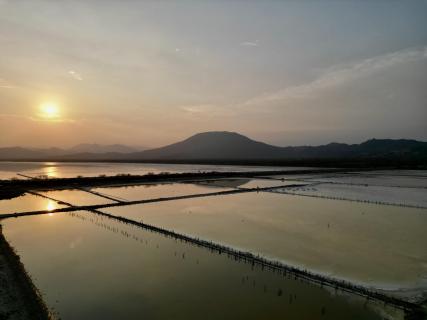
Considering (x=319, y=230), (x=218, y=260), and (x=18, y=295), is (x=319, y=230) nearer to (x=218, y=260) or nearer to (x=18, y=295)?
(x=218, y=260)

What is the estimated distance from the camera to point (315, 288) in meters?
10.1

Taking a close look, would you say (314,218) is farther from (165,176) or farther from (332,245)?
(165,176)

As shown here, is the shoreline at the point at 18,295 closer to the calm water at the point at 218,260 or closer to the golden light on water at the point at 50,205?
the calm water at the point at 218,260

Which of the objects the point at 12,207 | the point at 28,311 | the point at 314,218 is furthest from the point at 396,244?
the point at 12,207

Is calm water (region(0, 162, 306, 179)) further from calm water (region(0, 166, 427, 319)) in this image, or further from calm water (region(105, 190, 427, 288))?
calm water (region(0, 166, 427, 319))

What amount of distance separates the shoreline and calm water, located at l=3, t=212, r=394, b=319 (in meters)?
0.31

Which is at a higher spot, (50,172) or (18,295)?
(50,172)

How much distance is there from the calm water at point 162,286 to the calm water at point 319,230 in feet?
6.25

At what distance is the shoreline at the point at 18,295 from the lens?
27.7 feet

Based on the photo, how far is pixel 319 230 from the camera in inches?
669

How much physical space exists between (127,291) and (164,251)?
4.06 metres

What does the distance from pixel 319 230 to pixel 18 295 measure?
13545 millimetres

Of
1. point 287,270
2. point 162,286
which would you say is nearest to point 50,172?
point 162,286

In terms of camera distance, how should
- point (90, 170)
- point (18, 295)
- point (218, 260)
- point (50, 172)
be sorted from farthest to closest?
1. point (90, 170)
2. point (50, 172)
3. point (218, 260)
4. point (18, 295)
